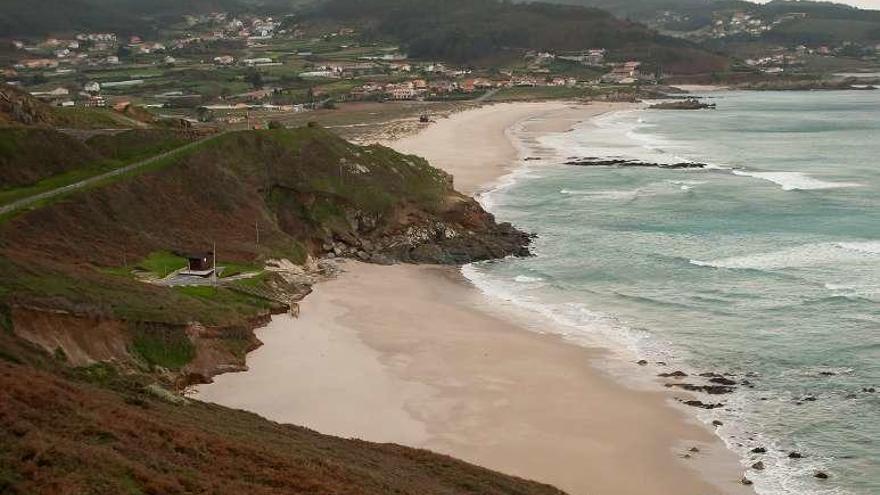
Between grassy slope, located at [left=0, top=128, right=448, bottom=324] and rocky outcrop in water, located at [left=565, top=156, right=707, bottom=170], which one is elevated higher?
grassy slope, located at [left=0, top=128, right=448, bottom=324]

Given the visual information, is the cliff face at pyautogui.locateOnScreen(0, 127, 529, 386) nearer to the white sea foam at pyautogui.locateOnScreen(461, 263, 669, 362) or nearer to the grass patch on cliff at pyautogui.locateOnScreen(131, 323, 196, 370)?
the grass patch on cliff at pyautogui.locateOnScreen(131, 323, 196, 370)

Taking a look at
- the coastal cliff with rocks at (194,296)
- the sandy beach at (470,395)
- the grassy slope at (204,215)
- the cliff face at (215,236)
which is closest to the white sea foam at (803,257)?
the cliff face at (215,236)

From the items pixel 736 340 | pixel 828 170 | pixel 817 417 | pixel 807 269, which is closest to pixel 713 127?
pixel 828 170

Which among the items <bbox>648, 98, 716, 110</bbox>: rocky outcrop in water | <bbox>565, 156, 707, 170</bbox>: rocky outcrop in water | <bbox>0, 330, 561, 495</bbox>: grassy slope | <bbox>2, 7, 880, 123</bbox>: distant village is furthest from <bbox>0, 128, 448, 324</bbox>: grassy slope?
<bbox>648, 98, 716, 110</bbox>: rocky outcrop in water

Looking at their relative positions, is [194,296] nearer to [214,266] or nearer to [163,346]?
[214,266]

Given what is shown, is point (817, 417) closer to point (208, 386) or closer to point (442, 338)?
point (442, 338)
